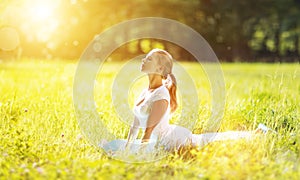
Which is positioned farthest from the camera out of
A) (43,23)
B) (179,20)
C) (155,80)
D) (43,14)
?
(179,20)

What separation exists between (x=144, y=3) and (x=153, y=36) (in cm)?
339

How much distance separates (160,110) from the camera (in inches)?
206

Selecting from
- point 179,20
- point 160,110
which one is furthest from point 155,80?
point 179,20

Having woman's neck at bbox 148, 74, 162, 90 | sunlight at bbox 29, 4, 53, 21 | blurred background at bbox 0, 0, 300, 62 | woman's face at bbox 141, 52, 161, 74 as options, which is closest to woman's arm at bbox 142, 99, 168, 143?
woman's neck at bbox 148, 74, 162, 90

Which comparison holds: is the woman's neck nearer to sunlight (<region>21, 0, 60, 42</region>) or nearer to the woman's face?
the woman's face

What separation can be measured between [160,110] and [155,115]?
0.07 metres

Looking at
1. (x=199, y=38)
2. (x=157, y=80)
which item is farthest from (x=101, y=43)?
(x=157, y=80)

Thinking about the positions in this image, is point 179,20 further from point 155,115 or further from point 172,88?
point 155,115

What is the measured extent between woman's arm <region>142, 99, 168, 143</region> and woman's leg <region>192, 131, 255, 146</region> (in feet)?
1.77

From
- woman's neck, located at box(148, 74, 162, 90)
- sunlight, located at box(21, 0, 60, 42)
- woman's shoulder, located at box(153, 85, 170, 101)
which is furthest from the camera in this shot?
sunlight, located at box(21, 0, 60, 42)

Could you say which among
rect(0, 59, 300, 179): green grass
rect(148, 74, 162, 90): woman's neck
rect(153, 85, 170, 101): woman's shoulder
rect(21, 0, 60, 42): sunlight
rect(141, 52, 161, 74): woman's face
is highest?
rect(21, 0, 60, 42): sunlight

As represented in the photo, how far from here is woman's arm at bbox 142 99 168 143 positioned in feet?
17.1

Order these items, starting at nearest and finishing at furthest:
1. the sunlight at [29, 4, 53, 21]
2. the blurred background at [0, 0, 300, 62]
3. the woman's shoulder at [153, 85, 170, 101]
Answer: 1. the woman's shoulder at [153, 85, 170, 101]
2. the sunlight at [29, 4, 53, 21]
3. the blurred background at [0, 0, 300, 62]

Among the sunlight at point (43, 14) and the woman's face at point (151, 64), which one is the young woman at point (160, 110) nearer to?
the woman's face at point (151, 64)
